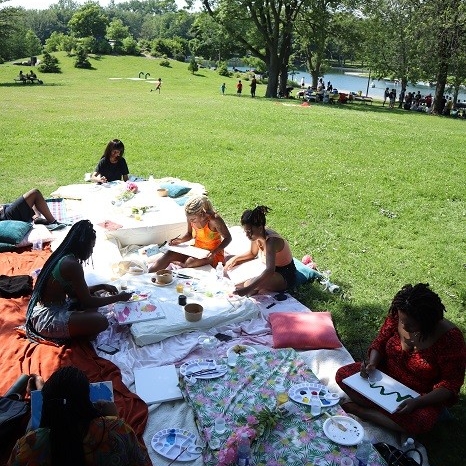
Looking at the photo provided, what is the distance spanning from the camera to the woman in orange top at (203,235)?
254 inches

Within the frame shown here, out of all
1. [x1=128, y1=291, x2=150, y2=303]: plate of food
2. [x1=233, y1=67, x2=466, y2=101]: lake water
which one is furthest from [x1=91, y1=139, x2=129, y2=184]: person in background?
[x1=233, y1=67, x2=466, y2=101]: lake water

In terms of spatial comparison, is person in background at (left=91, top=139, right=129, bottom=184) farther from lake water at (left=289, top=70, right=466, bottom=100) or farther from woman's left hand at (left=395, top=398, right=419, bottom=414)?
lake water at (left=289, top=70, right=466, bottom=100)

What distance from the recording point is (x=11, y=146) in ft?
45.1

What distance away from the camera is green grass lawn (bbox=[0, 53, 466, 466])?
22.0 ft

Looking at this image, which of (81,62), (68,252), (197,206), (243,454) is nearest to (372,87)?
(81,62)

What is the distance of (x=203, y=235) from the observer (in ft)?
22.2

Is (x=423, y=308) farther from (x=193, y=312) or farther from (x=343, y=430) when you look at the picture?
(x=193, y=312)

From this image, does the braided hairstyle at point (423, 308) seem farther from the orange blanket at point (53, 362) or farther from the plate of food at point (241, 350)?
the orange blanket at point (53, 362)

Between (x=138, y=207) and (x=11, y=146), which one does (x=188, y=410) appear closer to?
(x=138, y=207)

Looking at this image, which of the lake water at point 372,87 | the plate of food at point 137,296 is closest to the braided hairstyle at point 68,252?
the plate of food at point 137,296

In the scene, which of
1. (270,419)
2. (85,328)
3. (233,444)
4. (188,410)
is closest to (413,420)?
(270,419)

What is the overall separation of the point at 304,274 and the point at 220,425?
A: 10.5 ft

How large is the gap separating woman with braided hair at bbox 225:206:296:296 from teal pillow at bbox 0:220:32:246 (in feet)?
12.0

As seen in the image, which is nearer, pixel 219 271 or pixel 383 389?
pixel 383 389
